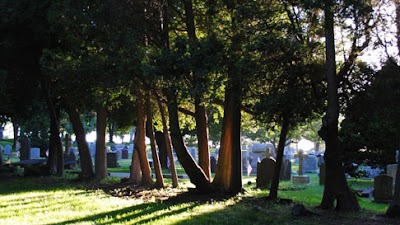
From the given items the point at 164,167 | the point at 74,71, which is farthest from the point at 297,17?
the point at 164,167

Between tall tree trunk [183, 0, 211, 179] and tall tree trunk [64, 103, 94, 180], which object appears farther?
tall tree trunk [64, 103, 94, 180]

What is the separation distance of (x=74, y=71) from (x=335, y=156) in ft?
25.1

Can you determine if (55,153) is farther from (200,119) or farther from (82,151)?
(200,119)

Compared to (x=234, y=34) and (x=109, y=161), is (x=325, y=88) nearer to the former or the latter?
(x=234, y=34)

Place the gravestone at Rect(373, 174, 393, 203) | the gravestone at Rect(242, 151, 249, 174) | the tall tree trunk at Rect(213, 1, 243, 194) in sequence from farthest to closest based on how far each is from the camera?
the gravestone at Rect(242, 151, 249, 174), the gravestone at Rect(373, 174, 393, 203), the tall tree trunk at Rect(213, 1, 243, 194)

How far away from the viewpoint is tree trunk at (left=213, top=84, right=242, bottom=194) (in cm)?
1354

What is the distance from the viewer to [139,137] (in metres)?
16.8

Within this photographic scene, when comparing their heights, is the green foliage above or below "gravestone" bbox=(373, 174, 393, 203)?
above

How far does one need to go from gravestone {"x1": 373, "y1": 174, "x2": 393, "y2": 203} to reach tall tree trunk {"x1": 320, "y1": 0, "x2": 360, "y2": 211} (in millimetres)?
4597

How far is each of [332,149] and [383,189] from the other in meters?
5.25

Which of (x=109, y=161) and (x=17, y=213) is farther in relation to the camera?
(x=109, y=161)

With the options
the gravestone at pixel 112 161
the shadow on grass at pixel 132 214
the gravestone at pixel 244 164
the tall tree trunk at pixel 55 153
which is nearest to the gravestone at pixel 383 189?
the shadow on grass at pixel 132 214

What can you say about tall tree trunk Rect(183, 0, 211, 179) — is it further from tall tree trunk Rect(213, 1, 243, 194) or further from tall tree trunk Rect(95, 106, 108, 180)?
tall tree trunk Rect(95, 106, 108, 180)

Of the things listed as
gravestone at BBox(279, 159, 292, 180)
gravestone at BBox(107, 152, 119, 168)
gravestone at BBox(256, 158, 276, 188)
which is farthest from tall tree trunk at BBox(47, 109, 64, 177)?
gravestone at BBox(279, 159, 292, 180)
